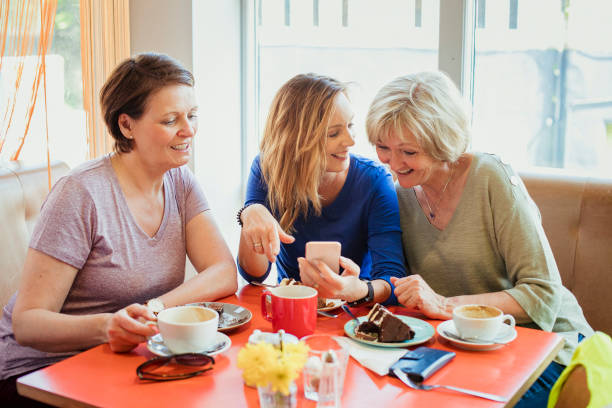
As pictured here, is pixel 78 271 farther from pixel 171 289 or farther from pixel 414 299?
pixel 414 299

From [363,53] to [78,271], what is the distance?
1784 mm

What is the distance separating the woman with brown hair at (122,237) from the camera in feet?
5.12

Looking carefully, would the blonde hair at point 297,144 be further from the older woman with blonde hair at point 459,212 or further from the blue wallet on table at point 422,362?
the blue wallet on table at point 422,362

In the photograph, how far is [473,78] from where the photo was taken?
8.62 ft

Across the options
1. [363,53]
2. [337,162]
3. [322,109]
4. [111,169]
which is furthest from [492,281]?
[363,53]

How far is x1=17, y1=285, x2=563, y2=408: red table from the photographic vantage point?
112 cm

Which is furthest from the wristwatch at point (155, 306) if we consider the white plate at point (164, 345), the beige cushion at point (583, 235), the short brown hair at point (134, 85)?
the beige cushion at point (583, 235)

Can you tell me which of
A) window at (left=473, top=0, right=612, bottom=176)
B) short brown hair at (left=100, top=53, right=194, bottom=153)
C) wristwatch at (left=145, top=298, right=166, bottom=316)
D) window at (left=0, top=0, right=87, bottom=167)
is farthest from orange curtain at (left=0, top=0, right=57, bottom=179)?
window at (left=473, top=0, right=612, bottom=176)

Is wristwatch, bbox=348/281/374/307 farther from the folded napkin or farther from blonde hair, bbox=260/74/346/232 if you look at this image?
blonde hair, bbox=260/74/346/232

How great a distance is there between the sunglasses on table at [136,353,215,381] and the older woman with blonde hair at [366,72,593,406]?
0.71 meters

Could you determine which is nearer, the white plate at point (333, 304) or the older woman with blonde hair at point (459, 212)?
the white plate at point (333, 304)

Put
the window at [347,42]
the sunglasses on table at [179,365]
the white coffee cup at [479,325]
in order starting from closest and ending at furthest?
the sunglasses on table at [179,365] < the white coffee cup at [479,325] < the window at [347,42]

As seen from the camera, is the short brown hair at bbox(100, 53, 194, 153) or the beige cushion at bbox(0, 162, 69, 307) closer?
the short brown hair at bbox(100, 53, 194, 153)

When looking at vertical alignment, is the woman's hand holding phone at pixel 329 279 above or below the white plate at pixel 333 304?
above
